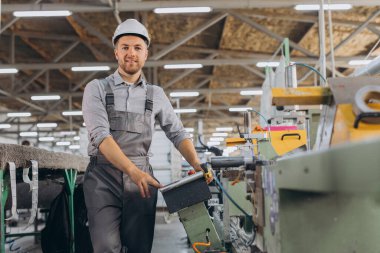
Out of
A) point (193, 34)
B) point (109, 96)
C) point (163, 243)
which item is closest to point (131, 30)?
point (109, 96)

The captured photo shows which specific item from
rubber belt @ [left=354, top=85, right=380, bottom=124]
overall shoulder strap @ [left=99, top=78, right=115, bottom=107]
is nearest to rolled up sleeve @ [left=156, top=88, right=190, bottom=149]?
overall shoulder strap @ [left=99, top=78, right=115, bottom=107]

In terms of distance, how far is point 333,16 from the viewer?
745cm

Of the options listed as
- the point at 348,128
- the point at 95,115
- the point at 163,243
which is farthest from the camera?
the point at 163,243

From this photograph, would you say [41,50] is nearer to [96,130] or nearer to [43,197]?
[43,197]

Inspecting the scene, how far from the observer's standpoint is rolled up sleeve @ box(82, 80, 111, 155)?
1818 millimetres

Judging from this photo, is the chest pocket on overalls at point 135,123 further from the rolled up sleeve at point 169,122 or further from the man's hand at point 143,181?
the man's hand at point 143,181

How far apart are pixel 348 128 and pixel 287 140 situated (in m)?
1.84

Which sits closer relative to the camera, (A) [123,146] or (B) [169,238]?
(A) [123,146]

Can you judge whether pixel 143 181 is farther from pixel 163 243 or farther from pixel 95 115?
pixel 163 243

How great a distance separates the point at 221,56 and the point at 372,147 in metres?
8.94

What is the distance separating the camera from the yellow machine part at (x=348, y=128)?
42.9 inches

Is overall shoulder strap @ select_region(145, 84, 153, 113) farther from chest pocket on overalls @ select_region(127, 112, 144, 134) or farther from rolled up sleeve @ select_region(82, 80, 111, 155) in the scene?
rolled up sleeve @ select_region(82, 80, 111, 155)

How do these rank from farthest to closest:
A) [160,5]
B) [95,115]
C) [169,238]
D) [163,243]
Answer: [169,238] < [160,5] < [163,243] < [95,115]

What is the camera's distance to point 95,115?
1879 millimetres
